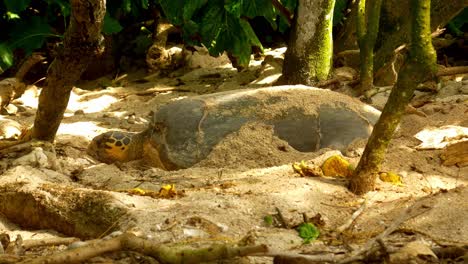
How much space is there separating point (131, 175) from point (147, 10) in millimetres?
4237

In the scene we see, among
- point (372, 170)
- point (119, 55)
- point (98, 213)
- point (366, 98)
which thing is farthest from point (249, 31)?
point (98, 213)

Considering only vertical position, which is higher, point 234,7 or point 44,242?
point 234,7

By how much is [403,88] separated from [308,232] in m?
0.81

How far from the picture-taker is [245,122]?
13.1 feet

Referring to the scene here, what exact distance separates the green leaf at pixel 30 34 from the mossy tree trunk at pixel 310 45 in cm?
262

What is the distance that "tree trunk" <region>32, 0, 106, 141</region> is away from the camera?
134 inches

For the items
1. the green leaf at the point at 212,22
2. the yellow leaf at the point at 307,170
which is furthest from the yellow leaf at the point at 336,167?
the green leaf at the point at 212,22

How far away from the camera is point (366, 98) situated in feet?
16.3

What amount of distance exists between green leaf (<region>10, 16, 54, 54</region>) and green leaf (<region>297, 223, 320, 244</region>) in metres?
4.69

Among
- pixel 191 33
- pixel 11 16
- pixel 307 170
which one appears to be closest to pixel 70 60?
pixel 307 170

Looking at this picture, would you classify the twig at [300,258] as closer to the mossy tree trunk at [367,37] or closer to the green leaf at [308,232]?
the green leaf at [308,232]

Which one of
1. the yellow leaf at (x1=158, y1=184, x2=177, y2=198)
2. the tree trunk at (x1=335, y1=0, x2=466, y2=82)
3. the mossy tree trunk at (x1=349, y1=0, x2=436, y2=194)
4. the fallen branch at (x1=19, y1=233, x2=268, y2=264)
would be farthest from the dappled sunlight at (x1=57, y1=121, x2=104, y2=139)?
the fallen branch at (x1=19, y1=233, x2=268, y2=264)

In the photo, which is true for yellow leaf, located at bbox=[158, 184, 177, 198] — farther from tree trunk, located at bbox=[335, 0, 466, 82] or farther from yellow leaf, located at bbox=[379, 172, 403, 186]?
tree trunk, located at bbox=[335, 0, 466, 82]

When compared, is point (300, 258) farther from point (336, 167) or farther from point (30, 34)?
point (30, 34)
